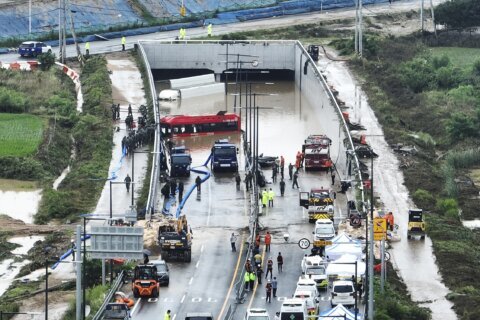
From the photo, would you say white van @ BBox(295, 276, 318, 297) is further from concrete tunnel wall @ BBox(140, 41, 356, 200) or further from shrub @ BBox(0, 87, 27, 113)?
concrete tunnel wall @ BBox(140, 41, 356, 200)

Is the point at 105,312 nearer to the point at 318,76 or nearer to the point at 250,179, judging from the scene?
the point at 250,179

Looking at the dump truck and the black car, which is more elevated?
the dump truck

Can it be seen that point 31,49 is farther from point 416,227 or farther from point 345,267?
point 345,267

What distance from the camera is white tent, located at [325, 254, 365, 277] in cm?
8438

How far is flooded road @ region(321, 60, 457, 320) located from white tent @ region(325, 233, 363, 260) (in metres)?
2.53

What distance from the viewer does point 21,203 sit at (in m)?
108

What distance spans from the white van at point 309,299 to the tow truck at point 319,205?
1737cm

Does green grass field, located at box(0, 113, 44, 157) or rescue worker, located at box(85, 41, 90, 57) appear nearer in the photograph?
green grass field, located at box(0, 113, 44, 157)

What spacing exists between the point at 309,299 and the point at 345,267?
21.7 ft

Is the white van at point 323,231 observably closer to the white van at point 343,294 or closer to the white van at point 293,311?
the white van at point 343,294

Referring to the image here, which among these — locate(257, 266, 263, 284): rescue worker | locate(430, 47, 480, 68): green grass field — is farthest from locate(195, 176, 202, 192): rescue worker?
locate(430, 47, 480, 68): green grass field

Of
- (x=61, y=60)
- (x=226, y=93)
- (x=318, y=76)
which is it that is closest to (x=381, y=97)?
(x=318, y=76)

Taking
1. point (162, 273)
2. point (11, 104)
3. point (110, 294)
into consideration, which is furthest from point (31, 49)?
point (110, 294)

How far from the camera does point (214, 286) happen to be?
280ft
